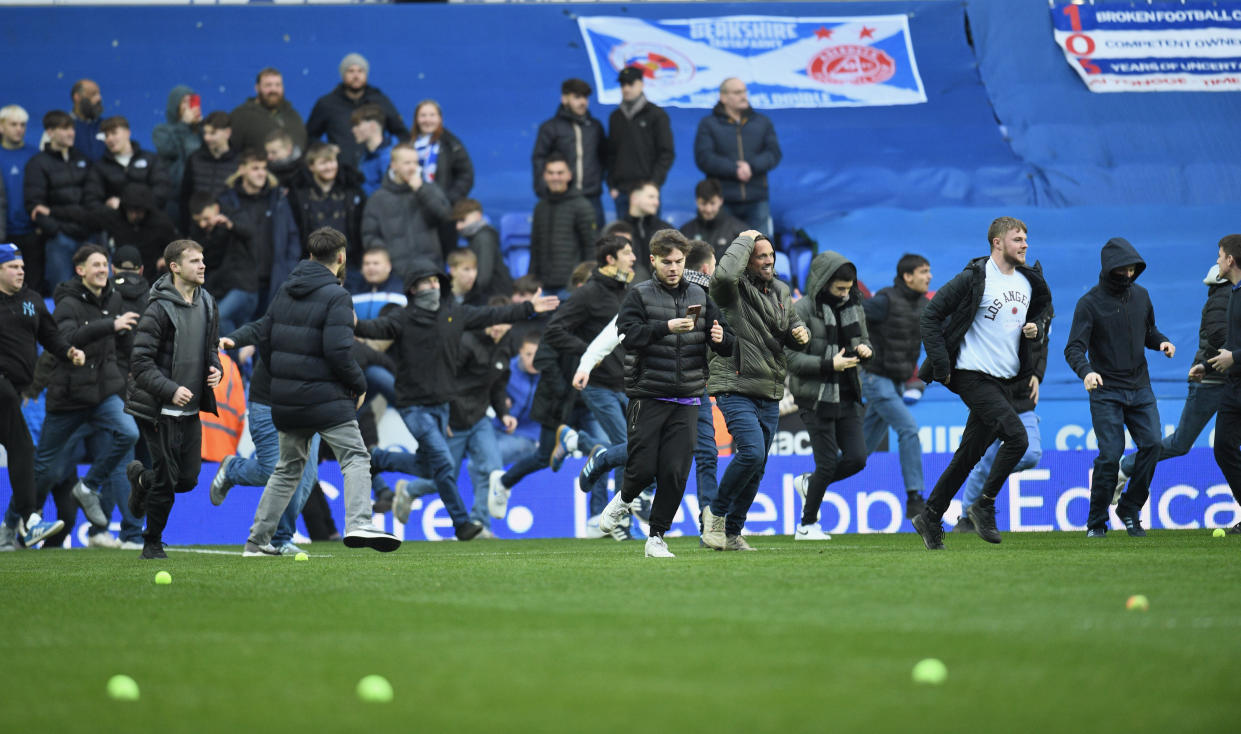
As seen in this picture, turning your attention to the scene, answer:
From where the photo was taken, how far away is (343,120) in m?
17.7

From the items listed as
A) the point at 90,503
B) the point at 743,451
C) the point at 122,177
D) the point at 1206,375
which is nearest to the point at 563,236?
the point at 122,177

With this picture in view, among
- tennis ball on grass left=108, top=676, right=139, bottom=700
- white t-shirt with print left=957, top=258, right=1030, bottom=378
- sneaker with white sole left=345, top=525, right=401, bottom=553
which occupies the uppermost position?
white t-shirt with print left=957, top=258, right=1030, bottom=378

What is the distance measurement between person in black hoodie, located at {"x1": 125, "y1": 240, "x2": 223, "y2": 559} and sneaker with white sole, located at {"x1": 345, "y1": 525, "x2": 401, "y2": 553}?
1514 millimetres

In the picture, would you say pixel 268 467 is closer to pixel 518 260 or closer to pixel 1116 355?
pixel 1116 355

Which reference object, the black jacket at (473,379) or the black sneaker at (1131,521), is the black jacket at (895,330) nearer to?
the black sneaker at (1131,521)

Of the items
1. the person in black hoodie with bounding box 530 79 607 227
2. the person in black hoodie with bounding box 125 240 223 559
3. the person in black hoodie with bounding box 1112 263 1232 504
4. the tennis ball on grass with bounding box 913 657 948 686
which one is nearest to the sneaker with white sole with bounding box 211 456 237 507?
the person in black hoodie with bounding box 125 240 223 559

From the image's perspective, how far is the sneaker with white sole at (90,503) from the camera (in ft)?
44.1

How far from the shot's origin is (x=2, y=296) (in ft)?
41.1

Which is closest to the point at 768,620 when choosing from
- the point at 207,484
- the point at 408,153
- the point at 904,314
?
the point at 904,314

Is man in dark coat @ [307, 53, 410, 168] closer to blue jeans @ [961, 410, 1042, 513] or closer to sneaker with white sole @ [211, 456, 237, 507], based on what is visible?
sneaker with white sole @ [211, 456, 237, 507]

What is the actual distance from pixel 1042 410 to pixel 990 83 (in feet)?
21.5

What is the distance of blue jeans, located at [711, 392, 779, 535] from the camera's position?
33.2ft

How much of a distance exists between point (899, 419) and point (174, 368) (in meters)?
6.27

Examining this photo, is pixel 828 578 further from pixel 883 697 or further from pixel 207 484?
pixel 207 484
